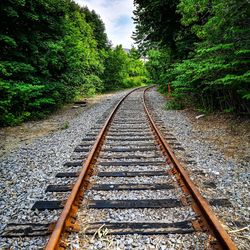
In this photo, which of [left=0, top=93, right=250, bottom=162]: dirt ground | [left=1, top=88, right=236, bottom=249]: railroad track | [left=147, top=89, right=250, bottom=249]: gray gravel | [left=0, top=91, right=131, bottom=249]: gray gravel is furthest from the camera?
[left=0, top=93, right=250, bottom=162]: dirt ground

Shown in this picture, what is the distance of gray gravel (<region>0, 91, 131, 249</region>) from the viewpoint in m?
2.98

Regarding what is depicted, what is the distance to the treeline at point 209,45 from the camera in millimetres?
6047

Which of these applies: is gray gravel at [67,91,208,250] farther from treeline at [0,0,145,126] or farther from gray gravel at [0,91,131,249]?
treeline at [0,0,145,126]

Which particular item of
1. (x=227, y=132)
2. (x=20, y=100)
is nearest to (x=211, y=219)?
(x=227, y=132)

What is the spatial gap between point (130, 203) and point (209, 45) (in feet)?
18.6

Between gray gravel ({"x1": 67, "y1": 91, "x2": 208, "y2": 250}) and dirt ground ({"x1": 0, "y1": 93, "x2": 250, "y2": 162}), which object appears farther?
dirt ground ({"x1": 0, "y1": 93, "x2": 250, "y2": 162})

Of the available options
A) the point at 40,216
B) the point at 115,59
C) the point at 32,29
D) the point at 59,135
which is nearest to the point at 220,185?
the point at 40,216

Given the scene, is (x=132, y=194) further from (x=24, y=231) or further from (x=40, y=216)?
(x=24, y=231)

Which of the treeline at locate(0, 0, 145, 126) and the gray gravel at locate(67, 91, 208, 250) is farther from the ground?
the treeline at locate(0, 0, 145, 126)

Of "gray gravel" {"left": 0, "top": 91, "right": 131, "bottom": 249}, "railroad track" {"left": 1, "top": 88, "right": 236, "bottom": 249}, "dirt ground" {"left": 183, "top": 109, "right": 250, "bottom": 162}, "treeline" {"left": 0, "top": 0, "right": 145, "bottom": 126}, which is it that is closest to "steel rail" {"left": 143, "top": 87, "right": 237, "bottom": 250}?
"railroad track" {"left": 1, "top": 88, "right": 236, "bottom": 249}

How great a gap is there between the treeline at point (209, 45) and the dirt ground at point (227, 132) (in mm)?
472

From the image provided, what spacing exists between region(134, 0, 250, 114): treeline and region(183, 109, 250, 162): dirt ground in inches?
18.6

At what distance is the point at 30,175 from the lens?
4.37 meters

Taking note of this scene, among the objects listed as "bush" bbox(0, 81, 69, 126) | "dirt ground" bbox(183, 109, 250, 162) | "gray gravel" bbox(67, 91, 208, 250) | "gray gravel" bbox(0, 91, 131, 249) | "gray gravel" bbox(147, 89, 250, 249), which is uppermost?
"bush" bbox(0, 81, 69, 126)
